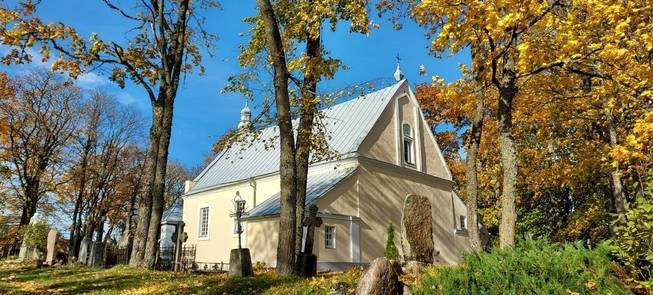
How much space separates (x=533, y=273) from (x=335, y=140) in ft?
65.3

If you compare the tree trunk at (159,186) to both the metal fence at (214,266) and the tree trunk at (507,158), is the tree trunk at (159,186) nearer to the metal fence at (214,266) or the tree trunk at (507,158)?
the metal fence at (214,266)

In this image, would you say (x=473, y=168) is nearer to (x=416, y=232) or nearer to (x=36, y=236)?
(x=416, y=232)

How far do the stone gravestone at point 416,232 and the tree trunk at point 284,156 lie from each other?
3.20 meters

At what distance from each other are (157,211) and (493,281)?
11.5m

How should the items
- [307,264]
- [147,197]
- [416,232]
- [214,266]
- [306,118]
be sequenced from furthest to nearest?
[214,266] < [147,197] < [306,118] < [416,232] < [307,264]

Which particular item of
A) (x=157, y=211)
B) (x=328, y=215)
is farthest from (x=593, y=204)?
(x=157, y=211)

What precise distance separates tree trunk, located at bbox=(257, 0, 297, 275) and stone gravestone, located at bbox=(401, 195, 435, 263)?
3201mm

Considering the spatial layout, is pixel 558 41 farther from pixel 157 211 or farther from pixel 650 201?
pixel 157 211

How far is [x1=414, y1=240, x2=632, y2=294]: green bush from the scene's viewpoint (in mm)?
4703

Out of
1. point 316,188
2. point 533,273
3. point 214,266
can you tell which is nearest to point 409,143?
point 316,188

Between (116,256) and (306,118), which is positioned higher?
(306,118)

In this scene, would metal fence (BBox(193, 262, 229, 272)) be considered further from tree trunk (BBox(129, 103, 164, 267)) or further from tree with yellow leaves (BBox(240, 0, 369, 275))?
tree with yellow leaves (BBox(240, 0, 369, 275))

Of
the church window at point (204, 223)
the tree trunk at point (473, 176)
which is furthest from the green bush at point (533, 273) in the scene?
the church window at point (204, 223)

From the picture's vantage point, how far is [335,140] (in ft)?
81.6
